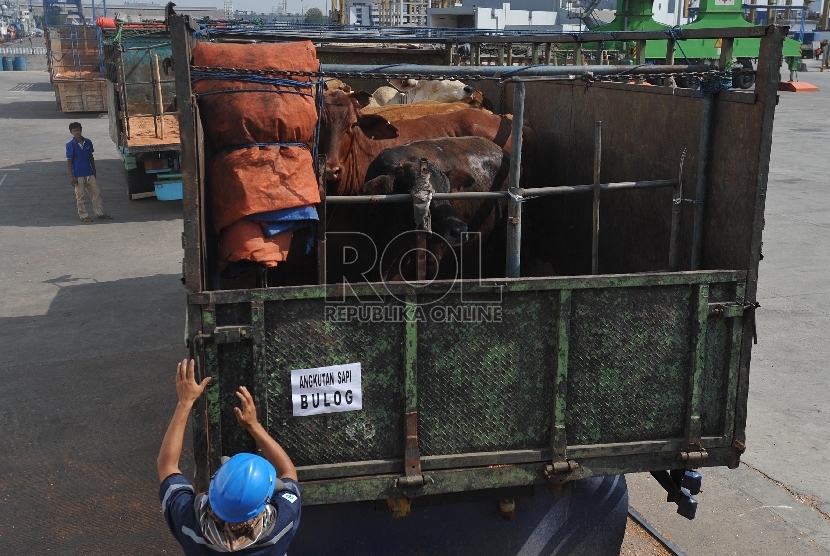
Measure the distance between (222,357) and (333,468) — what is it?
1.98ft

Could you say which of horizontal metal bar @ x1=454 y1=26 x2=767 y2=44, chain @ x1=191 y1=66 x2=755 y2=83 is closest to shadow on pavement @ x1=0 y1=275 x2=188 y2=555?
chain @ x1=191 y1=66 x2=755 y2=83

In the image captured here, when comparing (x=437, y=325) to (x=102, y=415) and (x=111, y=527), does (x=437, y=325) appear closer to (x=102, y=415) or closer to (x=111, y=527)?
(x=111, y=527)

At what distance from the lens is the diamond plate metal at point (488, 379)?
3191 mm

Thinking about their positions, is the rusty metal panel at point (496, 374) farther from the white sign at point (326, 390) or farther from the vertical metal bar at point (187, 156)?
the vertical metal bar at point (187, 156)

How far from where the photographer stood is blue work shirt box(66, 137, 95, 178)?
12.3 meters

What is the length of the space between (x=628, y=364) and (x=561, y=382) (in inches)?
11.9

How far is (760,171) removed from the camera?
337 cm

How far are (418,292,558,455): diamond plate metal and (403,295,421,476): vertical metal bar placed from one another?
0.14 feet

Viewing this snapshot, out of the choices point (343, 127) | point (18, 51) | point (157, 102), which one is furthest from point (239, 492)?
point (18, 51)

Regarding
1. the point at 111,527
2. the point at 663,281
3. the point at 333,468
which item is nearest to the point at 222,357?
the point at 333,468

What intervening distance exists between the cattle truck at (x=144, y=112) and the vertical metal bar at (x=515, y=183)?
9.75m

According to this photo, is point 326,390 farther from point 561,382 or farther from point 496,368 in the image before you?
point 561,382

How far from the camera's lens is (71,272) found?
9938 mm

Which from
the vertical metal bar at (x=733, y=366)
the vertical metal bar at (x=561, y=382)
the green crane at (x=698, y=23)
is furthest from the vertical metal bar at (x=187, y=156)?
the green crane at (x=698, y=23)
